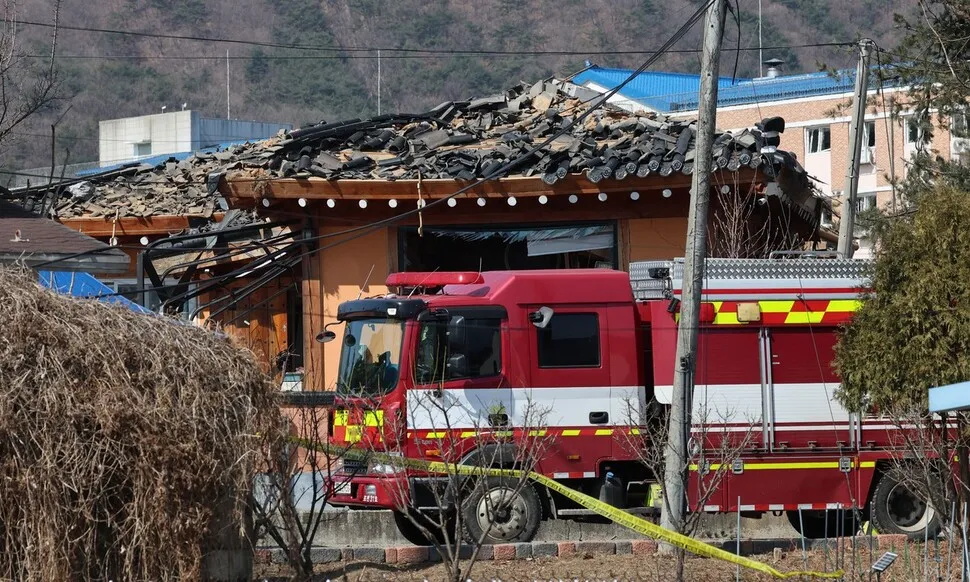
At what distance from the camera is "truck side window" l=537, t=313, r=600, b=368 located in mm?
13648

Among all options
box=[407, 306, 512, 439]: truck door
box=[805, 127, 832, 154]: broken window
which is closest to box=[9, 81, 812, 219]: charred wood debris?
box=[407, 306, 512, 439]: truck door

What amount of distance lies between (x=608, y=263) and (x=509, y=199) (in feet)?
6.09

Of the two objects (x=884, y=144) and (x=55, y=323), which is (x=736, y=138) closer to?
(x=55, y=323)

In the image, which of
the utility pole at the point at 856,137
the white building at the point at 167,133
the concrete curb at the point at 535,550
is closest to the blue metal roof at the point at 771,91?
the white building at the point at 167,133

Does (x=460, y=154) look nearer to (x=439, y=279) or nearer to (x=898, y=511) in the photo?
(x=439, y=279)

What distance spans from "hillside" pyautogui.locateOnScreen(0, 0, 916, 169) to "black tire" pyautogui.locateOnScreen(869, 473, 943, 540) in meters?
59.8

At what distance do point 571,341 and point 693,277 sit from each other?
6.21ft

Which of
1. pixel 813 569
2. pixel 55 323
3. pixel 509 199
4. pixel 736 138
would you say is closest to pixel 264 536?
pixel 55 323

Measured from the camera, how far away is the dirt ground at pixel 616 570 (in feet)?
35.2

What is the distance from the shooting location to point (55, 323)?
8250mm

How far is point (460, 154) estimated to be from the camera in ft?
59.0

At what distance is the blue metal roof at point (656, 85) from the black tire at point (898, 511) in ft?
139

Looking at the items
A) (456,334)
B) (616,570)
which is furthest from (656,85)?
(616,570)

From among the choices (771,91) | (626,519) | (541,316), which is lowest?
(626,519)
